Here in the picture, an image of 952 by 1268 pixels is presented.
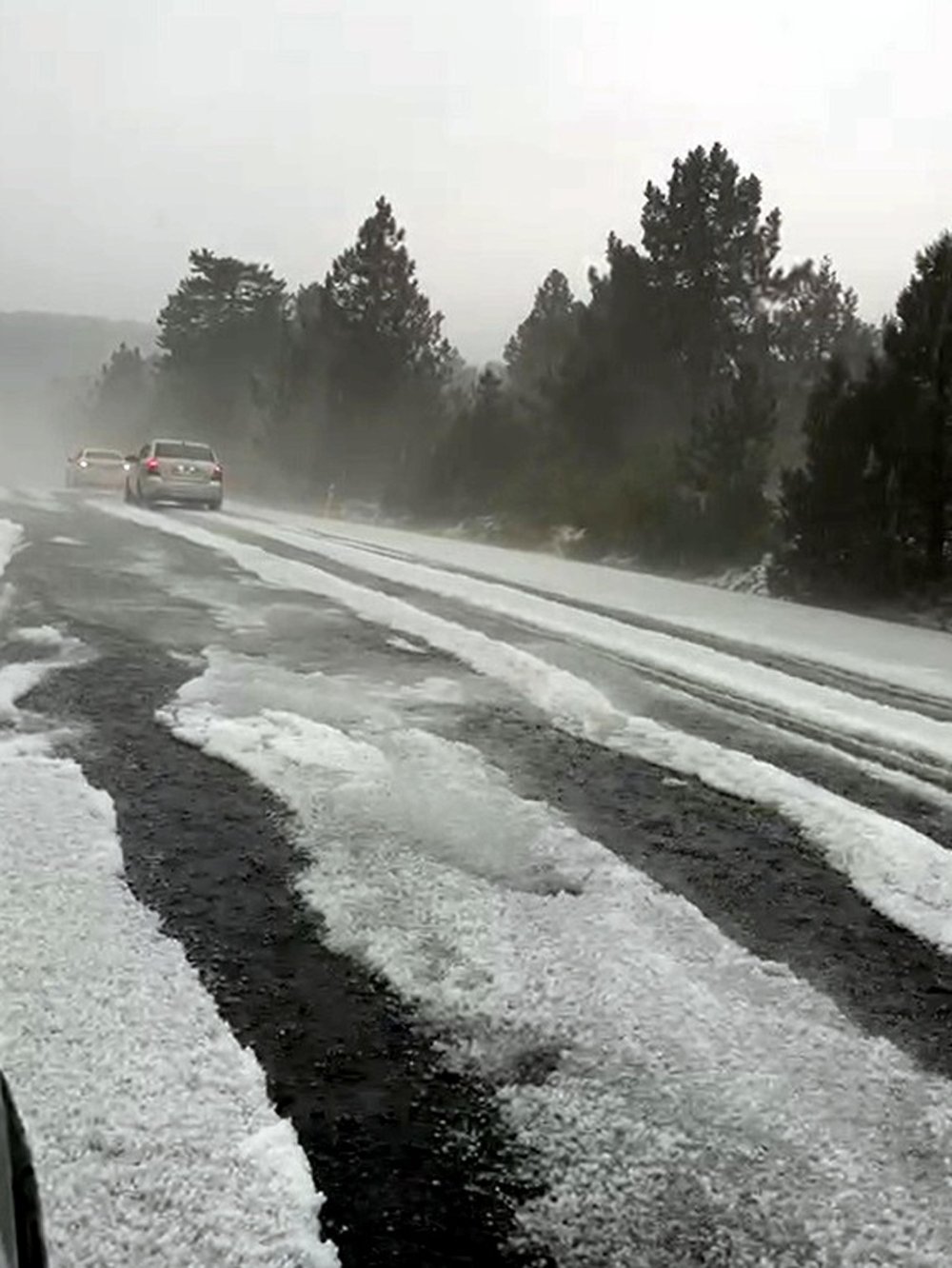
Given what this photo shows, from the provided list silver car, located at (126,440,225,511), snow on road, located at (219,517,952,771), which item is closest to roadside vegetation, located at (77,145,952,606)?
snow on road, located at (219,517,952,771)

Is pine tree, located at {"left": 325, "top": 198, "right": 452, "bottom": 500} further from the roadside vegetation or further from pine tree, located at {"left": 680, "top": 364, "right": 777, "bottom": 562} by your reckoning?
pine tree, located at {"left": 680, "top": 364, "right": 777, "bottom": 562}

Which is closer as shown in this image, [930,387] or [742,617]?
[742,617]

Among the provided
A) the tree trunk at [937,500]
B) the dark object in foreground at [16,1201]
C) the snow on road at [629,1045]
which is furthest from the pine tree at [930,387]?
the dark object in foreground at [16,1201]

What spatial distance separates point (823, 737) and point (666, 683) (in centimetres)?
159

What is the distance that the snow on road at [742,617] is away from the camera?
384 inches

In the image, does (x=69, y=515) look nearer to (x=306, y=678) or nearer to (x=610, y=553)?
(x=610, y=553)

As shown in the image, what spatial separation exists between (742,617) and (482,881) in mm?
8947

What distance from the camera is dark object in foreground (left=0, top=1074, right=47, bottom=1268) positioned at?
139 centimetres

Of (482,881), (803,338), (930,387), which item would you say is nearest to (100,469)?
(803,338)

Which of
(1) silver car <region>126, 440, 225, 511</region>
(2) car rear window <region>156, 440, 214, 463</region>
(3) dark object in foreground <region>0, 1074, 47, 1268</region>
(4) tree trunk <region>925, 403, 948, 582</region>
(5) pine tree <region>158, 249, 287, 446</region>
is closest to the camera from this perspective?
(3) dark object in foreground <region>0, 1074, 47, 1268</region>

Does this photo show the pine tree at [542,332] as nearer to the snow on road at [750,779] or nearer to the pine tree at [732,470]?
the pine tree at [732,470]

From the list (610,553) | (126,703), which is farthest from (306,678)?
(610,553)

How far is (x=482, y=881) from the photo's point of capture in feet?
13.3

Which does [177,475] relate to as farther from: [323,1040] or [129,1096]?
[129,1096]
